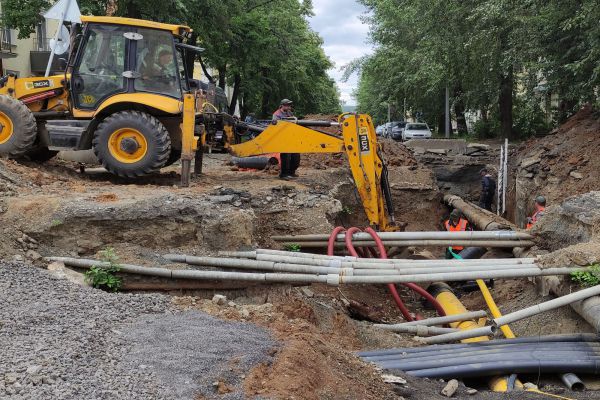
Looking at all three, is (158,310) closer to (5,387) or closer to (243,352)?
(243,352)

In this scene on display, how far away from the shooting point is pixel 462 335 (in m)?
6.66

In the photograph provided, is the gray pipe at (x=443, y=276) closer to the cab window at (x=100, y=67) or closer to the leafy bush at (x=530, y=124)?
the cab window at (x=100, y=67)

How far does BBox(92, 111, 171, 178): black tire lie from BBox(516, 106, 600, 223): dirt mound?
878cm

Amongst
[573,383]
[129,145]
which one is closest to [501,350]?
[573,383]

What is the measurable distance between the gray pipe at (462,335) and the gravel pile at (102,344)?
8.25 ft

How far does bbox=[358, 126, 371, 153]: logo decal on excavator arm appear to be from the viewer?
34.5ft

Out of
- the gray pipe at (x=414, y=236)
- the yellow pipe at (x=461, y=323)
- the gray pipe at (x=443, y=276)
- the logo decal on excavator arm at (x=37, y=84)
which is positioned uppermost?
the logo decal on excavator arm at (x=37, y=84)

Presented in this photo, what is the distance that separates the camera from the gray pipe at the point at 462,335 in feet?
21.5

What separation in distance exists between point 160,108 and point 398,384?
6.69 m

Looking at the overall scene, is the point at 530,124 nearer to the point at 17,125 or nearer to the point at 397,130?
the point at 397,130

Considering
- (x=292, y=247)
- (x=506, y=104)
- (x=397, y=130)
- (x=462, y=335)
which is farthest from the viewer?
(x=397, y=130)

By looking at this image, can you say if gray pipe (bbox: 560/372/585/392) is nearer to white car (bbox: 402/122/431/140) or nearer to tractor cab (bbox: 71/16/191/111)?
tractor cab (bbox: 71/16/191/111)

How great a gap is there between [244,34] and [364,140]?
49.9 feet

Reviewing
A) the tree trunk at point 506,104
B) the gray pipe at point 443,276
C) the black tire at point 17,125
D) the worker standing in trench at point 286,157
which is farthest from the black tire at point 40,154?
the tree trunk at point 506,104
